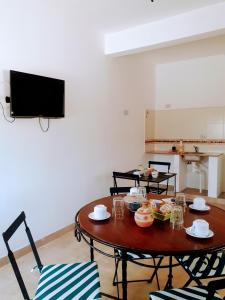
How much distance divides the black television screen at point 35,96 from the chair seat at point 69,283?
1.57 metres

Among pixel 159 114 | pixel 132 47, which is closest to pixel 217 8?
pixel 132 47

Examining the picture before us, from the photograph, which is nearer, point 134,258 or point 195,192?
point 134,258

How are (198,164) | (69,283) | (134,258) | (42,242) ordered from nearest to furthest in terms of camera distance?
1. (69,283)
2. (134,258)
3. (42,242)
4. (198,164)

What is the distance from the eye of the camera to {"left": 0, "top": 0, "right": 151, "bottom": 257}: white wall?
2.65m

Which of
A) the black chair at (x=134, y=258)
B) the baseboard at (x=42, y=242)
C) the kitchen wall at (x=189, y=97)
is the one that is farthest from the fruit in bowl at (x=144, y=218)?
the kitchen wall at (x=189, y=97)

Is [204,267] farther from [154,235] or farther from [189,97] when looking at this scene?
[189,97]

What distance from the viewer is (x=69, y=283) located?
5.14 ft

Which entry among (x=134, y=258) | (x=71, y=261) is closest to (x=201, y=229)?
(x=134, y=258)

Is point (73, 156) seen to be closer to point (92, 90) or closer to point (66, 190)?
point (66, 190)

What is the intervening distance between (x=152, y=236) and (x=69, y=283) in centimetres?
59

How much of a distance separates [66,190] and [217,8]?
2888 mm

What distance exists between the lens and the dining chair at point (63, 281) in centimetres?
145

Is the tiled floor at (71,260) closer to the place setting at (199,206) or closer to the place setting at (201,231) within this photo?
the place setting at (199,206)

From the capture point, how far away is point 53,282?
62.2 inches
